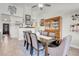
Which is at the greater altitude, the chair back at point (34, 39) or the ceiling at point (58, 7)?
the ceiling at point (58, 7)

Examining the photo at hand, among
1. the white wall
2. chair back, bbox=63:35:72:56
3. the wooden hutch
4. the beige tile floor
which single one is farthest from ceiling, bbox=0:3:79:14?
the beige tile floor

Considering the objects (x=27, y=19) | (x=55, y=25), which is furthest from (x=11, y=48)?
(x=55, y=25)

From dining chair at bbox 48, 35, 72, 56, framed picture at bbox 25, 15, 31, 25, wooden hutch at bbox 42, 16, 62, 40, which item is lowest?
dining chair at bbox 48, 35, 72, 56

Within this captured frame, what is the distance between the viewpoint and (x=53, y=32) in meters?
1.57

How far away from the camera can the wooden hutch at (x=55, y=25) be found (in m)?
1.55

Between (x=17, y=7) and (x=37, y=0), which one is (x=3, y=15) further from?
(x=37, y=0)

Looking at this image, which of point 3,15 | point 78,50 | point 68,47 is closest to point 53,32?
point 68,47

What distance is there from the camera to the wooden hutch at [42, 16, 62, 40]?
155cm

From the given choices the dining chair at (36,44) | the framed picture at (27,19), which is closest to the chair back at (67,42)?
the dining chair at (36,44)

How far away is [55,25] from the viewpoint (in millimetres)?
1558

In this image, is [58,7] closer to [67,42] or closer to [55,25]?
[55,25]

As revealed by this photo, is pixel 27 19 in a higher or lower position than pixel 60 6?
lower

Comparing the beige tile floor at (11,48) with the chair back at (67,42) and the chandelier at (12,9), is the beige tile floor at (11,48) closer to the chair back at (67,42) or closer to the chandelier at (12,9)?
the chair back at (67,42)

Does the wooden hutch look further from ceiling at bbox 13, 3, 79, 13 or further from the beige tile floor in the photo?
the beige tile floor
